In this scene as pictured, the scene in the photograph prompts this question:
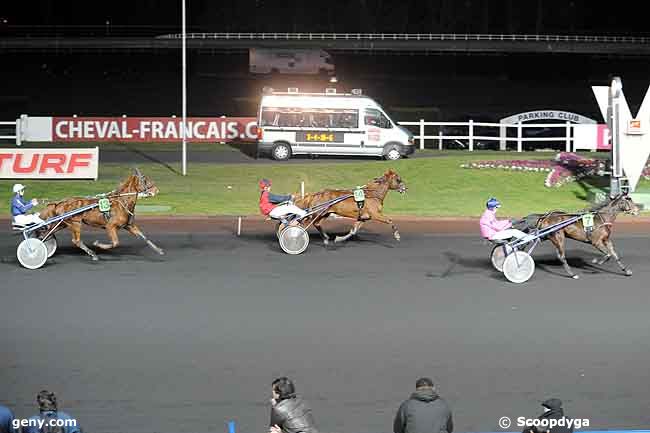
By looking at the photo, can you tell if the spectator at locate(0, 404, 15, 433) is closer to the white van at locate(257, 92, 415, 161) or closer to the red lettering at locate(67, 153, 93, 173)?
the red lettering at locate(67, 153, 93, 173)

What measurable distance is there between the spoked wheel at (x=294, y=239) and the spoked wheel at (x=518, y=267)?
166 inches

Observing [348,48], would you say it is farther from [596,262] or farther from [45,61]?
[596,262]

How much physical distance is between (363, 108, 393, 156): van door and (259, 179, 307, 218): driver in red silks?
1531 cm

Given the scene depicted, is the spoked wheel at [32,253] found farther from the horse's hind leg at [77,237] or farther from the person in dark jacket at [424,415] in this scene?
the person in dark jacket at [424,415]

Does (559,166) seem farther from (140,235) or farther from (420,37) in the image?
(420,37)

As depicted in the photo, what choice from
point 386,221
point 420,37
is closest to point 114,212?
point 386,221

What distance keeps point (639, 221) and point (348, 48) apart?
127ft

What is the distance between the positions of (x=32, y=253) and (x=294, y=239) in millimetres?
4770

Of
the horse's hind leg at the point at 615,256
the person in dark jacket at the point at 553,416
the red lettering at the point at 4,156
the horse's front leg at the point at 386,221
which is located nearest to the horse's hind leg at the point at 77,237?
the horse's front leg at the point at 386,221

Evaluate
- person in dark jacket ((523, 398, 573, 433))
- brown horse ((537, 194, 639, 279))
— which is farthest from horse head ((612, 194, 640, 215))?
person in dark jacket ((523, 398, 573, 433))

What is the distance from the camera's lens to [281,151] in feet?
116

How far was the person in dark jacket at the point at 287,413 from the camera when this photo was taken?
7887 millimetres

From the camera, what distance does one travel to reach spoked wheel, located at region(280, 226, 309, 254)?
20047mm

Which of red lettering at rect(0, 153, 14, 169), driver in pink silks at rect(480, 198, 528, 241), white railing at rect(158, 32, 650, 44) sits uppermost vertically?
white railing at rect(158, 32, 650, 44)
